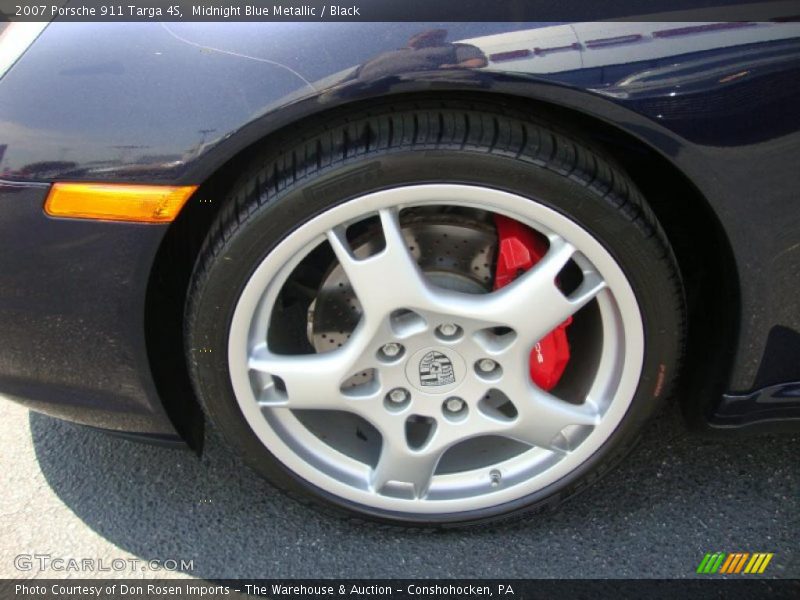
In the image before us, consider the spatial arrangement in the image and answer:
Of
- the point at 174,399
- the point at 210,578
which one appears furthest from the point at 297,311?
the point at 210,578

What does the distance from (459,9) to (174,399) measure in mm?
999

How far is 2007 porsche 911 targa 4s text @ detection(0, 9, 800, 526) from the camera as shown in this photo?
1317 millimetres

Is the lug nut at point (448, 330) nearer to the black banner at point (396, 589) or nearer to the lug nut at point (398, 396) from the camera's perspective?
the lug nut at point (398, 396)

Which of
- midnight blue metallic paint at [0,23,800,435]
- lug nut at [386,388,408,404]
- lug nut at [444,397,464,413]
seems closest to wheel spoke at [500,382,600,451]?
lug nut at [444,397,464,413]

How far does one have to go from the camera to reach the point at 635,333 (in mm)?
1572

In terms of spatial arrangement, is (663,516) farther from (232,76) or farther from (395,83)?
(232,76)

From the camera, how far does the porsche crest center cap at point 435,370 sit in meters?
1.61

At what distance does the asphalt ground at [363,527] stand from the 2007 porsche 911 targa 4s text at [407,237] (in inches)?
4.0

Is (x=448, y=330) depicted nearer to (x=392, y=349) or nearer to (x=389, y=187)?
(x=392, y=349)

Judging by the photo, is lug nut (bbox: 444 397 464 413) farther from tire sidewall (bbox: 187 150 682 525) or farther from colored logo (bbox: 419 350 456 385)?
tire sidewall (bbox: 187 150 682 525)

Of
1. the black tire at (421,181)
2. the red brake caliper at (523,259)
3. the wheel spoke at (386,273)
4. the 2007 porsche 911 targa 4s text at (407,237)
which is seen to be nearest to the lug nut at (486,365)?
the 2007 porsche 911 targa 4s text at (407,237)

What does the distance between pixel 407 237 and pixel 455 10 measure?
0.50 meters

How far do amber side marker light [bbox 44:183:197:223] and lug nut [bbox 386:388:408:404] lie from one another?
1.94 ft

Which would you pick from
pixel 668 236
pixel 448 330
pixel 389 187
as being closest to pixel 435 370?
pixel 448 330
